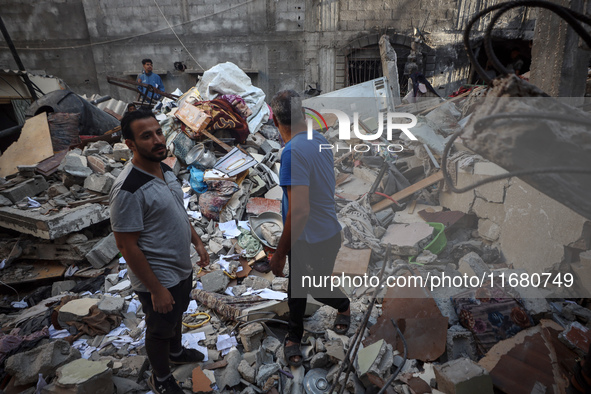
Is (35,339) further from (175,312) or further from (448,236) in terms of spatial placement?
(448,236)

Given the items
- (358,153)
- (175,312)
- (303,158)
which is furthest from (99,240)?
(358,153)

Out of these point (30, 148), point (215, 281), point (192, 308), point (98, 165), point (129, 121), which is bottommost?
point (192, 308)

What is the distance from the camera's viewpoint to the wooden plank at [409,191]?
487 centimetres

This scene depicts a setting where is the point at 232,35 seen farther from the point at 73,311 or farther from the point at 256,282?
the point at 73,311

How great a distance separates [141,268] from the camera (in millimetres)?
1890

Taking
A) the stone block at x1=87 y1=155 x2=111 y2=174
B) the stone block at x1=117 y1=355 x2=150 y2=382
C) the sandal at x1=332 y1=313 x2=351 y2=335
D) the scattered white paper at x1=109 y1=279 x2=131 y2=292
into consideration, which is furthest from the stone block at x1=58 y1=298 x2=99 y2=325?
the stone block at x1=87 y1=155 x2=111 y2=174

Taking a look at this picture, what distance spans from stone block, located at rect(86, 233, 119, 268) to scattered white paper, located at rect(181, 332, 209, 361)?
1.92 m

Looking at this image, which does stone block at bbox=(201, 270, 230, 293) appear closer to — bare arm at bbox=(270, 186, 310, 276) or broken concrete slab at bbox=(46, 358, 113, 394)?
broken concrete slab at bbox=(46, 358, 113, 394)

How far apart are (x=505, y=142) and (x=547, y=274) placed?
2.66m

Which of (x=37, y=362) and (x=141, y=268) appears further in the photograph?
(x=37, y=362)

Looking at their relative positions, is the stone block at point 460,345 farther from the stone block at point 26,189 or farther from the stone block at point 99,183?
the stone block at point 26,189

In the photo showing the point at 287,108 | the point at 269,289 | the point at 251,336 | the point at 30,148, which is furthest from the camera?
the point at 30,148

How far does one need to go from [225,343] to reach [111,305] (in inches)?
52.1

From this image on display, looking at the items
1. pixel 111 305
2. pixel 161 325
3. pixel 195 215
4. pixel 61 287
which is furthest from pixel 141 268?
pixel 195 215
